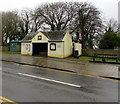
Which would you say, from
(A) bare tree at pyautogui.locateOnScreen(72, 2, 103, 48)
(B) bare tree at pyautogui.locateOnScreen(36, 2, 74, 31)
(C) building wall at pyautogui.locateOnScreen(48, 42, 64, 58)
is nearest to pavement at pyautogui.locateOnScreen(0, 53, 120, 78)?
(C) building wall at pyautogui.locateOnScreen(48, 42, 64, 58)

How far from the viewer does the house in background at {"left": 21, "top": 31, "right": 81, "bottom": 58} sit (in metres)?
20.3

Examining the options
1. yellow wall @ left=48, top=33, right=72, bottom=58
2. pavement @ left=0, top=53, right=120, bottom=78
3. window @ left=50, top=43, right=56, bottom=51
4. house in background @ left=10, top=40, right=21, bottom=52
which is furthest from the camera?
house in background @ left=10, top=40, right=21, bottom=52

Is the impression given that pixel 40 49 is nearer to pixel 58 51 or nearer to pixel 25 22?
pixel 58 51

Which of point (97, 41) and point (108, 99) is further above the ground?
point (97, 41)

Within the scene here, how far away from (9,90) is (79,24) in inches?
1102

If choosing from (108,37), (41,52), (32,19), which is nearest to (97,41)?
(108,37)

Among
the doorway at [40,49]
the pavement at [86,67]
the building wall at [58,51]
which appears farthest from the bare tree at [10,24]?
the pavement at [86,67]

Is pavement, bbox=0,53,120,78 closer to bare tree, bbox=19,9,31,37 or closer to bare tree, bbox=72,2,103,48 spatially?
bare tree, bbox=72,2,103,48

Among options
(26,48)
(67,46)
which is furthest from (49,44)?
(26,48)

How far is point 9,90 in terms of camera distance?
217 inches

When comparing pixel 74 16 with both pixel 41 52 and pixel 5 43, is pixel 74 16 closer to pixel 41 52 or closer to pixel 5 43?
pixel 41 52

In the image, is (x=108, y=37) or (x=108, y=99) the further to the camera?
(x=108, y=37)

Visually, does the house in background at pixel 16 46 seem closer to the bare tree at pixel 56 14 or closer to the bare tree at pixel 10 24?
the bare tree at pixel 10 24

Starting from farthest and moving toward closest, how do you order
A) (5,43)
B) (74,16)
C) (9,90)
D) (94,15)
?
1. (5,43)
2. (74,16)
3. (94,15)
4. (9,90)
